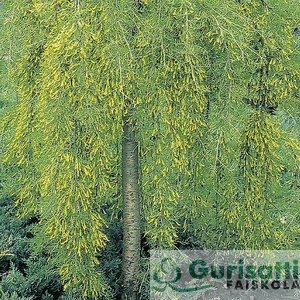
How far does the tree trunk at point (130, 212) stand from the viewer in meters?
3.96

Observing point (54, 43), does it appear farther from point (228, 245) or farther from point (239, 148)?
point (228, 245)

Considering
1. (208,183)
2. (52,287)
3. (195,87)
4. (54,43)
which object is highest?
(54,43)

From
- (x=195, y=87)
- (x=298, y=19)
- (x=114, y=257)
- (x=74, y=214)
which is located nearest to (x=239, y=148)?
(x=195, y=87)

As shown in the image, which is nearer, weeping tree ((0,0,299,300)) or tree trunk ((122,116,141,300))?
weeping tree ((0,0,299,300))

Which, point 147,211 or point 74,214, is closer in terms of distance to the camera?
point 74,214

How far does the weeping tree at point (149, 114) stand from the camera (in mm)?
3119

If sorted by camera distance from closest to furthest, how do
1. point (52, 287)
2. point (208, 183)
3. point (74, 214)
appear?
point (74, 214) < point (208, 183) < point (52, 287)

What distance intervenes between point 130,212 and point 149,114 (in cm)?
108

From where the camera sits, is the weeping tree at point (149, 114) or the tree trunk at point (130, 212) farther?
the tree trunk at point (130, 212)

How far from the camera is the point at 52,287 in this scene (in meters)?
4.67

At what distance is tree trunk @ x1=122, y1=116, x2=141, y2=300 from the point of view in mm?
3955

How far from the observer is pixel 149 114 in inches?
132

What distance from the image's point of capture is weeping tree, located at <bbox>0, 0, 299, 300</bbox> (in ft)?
10.2

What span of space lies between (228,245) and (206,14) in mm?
1997
